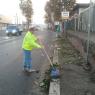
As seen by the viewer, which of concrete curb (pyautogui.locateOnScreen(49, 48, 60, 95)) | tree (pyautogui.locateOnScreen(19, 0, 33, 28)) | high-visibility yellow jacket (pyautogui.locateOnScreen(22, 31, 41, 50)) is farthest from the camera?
tree (pyautogui.locateOnScreen(19, 0, 33, 28))

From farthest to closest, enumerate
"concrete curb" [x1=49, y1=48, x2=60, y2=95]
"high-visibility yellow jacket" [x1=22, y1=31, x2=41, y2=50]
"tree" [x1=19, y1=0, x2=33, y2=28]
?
"tree" [x1=19, y1=0, x2=33, y2=28] → "high-visibility yellow jacket" [x1=22, y1=31, x2=41, y2=50] → "concrete curb" [x1=49, y1=48, x2=60, y2=95]

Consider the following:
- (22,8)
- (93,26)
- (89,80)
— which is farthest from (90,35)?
(22,8)

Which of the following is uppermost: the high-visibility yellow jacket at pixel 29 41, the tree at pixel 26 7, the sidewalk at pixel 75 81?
the tree at pixel 26 7

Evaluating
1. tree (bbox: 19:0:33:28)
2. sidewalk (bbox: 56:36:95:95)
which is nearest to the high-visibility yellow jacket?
sidewalk (bbox: 56:36:95:95)

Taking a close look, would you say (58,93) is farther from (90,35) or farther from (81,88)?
(90,35)

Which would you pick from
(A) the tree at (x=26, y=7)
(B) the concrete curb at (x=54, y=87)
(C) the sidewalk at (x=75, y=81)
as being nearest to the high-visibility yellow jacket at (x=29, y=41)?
(C) the sidewalk at (x=75, y=81)

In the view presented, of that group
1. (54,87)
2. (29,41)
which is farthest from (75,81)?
(29,41)

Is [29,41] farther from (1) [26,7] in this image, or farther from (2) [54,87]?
(1) [26,7]

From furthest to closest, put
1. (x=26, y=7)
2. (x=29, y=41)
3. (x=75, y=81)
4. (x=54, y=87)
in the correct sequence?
1. (x=26, y=7)
2. (x=29, y=41)
3. (x=75, y=81)
4. (x=54, y=87)

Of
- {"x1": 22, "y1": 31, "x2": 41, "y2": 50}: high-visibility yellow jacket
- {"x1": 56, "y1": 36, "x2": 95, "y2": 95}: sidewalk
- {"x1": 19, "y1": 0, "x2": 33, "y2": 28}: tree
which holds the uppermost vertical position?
{"x1": 19, "y1": 0, "x2": 33, "y2": 28}: tree

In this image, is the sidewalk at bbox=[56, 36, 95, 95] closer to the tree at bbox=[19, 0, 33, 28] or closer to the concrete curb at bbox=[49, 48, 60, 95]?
the concrete curb at bbox=[49, 48, 60, 95]

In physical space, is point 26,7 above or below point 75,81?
above

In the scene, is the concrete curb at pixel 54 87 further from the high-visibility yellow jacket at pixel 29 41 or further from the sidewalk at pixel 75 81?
the high-visibility yellow jacket at pixel 29 41

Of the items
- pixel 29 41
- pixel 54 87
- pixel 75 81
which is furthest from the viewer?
pixel 29 41
